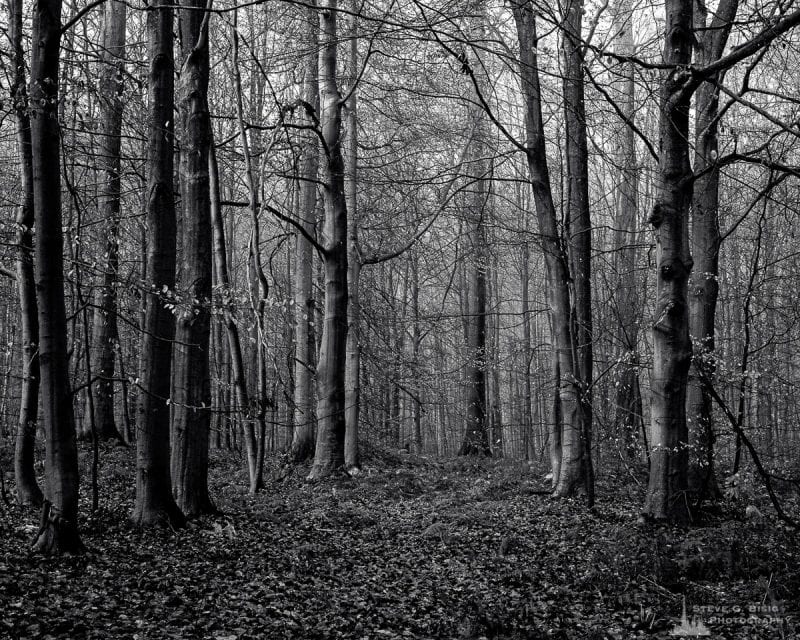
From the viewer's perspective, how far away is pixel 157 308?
6980 mm

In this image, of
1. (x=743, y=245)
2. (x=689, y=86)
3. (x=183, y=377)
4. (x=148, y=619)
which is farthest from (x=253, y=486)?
(x=743, y=245)

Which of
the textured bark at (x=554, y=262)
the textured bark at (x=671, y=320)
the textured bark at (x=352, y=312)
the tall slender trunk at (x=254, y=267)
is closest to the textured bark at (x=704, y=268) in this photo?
the textured bark at (x=671, y=320)

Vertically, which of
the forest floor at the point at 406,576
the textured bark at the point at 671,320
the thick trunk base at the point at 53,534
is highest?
the textured bark at the point at 671,320

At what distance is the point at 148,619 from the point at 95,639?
0.51 metres

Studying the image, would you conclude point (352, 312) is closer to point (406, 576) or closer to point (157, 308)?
point (157, 308)

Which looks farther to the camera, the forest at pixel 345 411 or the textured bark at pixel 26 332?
the textured bark at pixel 26 332

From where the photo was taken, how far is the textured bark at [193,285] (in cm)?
753

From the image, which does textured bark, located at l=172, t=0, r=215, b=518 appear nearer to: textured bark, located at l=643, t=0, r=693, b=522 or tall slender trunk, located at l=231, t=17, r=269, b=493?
tall slender trunk, located at l=231, t=17, r=269, b=493

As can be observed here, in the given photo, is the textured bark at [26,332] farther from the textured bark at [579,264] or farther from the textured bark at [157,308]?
the textured bark at [579,264]

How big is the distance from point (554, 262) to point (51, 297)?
6766mm

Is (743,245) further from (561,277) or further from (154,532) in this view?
(154,532)

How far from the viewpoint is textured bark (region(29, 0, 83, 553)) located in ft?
17.4

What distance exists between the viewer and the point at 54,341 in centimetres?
534

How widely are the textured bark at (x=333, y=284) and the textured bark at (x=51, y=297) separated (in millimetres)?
6797
